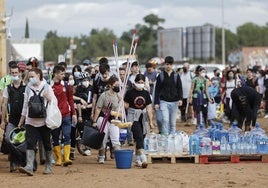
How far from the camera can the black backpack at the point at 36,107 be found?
1249 cm

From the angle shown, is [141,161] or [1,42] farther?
[1,42]

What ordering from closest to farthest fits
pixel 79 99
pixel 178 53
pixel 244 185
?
pixel 244 185
pixel 79 99
pixel 178 53

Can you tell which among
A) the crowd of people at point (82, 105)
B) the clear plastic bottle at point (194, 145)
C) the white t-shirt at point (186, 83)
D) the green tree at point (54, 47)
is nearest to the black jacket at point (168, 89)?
the crowd of people at point (82, 105)

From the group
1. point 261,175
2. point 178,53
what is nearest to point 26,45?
point 178,53

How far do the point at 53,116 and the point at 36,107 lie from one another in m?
0.38

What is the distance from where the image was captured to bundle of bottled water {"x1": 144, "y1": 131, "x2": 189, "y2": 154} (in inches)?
572

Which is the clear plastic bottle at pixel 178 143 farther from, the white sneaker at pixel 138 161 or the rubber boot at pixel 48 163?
the rubber boot at pixel 48 163

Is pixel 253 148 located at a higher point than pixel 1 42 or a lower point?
lower

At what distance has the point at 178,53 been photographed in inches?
2997

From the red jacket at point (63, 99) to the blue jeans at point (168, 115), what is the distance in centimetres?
262

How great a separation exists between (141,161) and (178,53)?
62.8 m

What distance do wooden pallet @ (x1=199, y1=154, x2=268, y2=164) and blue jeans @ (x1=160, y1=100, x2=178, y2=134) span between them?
4.93ft

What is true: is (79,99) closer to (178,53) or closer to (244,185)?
(244,185)

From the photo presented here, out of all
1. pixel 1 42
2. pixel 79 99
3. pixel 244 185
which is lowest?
pixel 244 185
